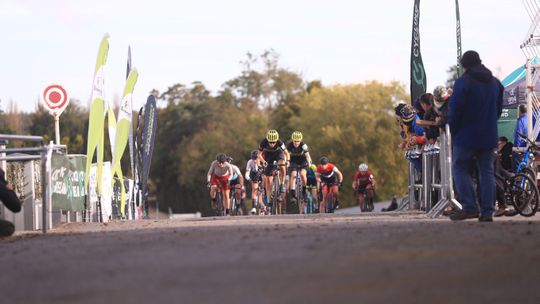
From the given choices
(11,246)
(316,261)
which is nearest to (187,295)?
(316,261)

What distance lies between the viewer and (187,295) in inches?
339

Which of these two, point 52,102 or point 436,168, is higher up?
Answer: point 52,102

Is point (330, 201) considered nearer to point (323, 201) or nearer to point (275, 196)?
point (323, 201)

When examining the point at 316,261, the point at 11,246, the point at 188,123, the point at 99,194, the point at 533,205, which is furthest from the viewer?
the point at 188,123

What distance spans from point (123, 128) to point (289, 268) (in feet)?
65.4

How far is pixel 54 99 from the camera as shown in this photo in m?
26.0

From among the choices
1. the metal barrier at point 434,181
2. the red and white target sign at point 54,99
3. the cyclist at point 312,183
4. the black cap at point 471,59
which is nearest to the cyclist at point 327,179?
the cyclist at point 312,183

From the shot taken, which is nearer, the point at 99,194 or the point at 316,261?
the point at 316,261

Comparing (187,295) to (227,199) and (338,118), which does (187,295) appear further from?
(338,118)

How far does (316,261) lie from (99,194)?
51.3ft

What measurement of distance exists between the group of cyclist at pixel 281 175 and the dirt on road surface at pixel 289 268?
14.0 metres

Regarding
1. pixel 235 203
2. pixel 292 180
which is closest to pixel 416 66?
pixel 292 180

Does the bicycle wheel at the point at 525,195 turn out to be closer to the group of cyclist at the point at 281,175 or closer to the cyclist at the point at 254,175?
the group of cyclist at the point at 281,175

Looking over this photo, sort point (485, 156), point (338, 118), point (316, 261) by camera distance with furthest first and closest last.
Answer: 1. point (338, 118)
2. point (485, 156)
3. point (316, 261)
